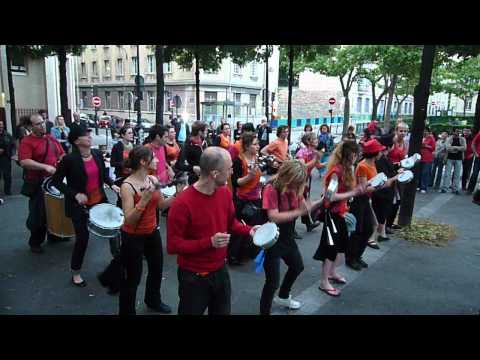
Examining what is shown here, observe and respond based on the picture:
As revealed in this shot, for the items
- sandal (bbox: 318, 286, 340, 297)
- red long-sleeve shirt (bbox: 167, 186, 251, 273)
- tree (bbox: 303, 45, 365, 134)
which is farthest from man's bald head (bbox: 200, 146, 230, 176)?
tree (bbox: 303, 45, 365, 134)

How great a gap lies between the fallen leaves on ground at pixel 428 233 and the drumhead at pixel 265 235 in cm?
490

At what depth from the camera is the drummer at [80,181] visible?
4.52m

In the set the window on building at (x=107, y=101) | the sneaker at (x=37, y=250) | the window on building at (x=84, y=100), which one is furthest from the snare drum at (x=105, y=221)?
the window on building at (x=84, y=100)

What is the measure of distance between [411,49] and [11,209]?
21980mm

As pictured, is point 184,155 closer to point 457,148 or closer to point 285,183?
point 285,183

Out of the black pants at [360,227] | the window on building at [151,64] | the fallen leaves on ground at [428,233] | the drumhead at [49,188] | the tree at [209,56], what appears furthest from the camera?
the window on building at [151,64]

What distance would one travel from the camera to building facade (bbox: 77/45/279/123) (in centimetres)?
4053

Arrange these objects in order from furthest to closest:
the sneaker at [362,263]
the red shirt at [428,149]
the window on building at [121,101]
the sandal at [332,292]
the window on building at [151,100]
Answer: the window on building at [121,101], the window on building at [151,100], the red shirt at [428,149], the sneaker at [362,263], the sandal at [332,292]

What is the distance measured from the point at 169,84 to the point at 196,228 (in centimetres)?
4107

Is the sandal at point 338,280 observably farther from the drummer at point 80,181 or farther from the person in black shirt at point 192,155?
the drummer at point 80,181

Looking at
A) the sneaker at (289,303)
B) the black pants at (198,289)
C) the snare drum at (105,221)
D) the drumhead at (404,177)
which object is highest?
the drumhead at (404,177)

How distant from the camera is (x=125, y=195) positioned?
3557 mm
